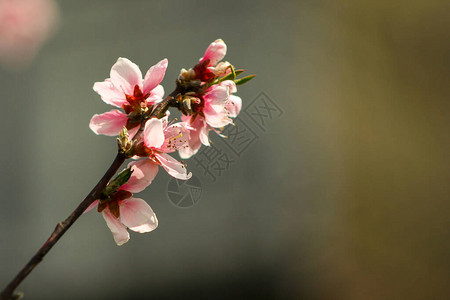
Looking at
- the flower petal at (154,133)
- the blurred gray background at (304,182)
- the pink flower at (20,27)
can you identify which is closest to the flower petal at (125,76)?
the flower petal at (154,133)

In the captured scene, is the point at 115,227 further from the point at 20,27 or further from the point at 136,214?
the point at 20,27

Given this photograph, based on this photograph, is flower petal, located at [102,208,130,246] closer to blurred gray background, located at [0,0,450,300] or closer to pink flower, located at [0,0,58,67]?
pink flower, located at [0,0,58,67]

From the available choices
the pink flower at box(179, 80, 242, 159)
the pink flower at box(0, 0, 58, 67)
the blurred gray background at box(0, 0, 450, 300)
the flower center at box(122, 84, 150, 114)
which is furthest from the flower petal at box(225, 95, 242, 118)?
the blurred gray background at box(0, 0, 450, 300)

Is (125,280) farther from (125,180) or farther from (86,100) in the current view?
(125,180)

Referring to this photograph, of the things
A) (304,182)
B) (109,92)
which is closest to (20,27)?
(109,92)

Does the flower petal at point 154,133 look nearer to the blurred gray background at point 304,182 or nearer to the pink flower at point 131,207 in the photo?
the pink flower at point 131,207

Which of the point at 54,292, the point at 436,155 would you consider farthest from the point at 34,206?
the point at 436,155

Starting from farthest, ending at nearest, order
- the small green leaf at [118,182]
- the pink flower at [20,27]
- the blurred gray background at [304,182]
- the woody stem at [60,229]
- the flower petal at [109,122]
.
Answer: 1. the blurred gray background at [304,182]
2. the pink flower at [20,27]
3. the flower petal at [109,122]
4. the small green leaf at [118,182]
5. the woody stem at [60,229]
